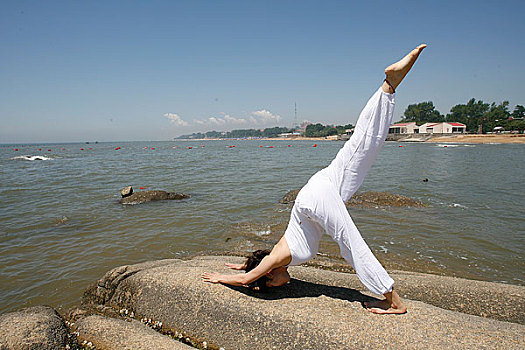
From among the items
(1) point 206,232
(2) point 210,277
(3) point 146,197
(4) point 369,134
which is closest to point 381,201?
(1) point 206,232

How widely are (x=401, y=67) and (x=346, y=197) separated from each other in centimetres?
144

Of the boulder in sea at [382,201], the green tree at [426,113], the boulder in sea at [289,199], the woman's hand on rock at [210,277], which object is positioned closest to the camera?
the woman's hand on rock at [210,277]

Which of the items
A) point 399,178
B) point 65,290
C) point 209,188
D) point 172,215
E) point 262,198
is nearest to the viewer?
point 65,290

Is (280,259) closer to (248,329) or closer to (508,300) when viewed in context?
(248,329)

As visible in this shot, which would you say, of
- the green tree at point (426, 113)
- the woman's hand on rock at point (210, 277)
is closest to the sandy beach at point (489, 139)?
the green tree at point (426, 113)

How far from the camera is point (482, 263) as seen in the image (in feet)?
23.3

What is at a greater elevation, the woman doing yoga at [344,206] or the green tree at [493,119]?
the green tree at [493,119]

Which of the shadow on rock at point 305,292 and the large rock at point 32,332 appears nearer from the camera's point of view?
the large rock at point 32,332

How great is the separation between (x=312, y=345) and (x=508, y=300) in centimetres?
339

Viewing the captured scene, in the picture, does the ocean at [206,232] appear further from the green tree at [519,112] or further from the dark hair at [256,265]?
the green tree at [519,112]

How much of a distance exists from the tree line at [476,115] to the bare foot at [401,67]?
104 m

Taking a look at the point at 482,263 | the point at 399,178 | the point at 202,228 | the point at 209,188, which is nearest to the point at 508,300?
the point at 482,263

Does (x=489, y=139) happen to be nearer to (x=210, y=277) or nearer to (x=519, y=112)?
(x=519, y=112)

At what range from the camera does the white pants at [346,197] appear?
9.73 feet
